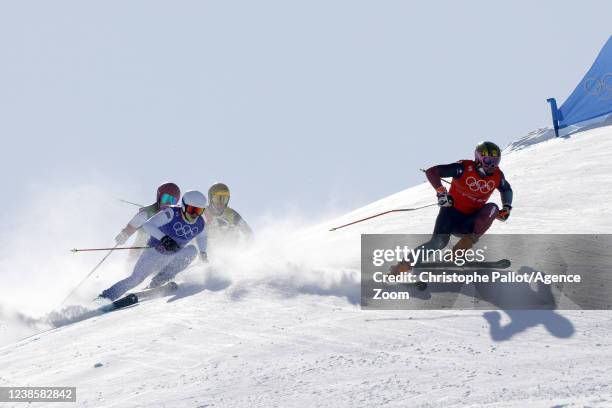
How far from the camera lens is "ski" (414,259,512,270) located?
8688mm

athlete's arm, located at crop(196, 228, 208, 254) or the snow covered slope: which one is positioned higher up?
athlete's arm, located at crop(196, 228, 208, 254)

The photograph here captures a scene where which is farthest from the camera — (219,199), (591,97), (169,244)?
(591,97)

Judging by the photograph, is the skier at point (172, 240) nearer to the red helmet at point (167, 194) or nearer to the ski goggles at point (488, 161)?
the red helmet at point (167, 194)

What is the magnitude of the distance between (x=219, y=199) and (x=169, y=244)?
2753mm

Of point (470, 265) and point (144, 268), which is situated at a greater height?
point (144, 268)

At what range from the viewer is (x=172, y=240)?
35.7 feet

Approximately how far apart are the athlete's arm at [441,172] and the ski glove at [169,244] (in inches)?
146

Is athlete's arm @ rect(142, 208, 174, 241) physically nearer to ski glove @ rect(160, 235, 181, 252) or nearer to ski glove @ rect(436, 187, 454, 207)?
ski glove @ rect(160, 235, 181, 252)

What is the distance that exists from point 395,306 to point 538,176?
9.92m

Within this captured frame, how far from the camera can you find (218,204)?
13.5 m

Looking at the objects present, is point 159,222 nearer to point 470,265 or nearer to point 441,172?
point 441,172

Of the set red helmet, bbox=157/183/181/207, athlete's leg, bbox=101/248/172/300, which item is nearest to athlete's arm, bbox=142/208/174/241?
athlete's leg, bbox=101/248/172/300

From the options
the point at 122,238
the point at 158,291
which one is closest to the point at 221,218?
the point at 122,238

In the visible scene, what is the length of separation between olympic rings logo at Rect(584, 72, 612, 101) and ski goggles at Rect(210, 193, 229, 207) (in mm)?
11367
